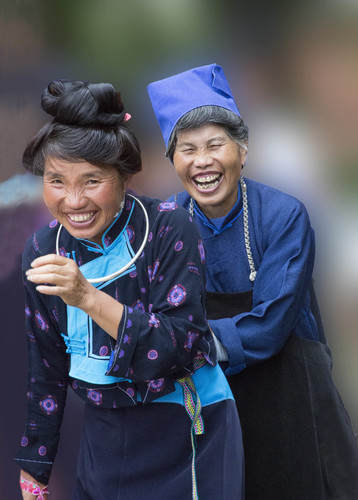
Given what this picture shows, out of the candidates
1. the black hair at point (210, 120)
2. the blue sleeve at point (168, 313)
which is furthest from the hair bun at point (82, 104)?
the black hair at point (210, 120)

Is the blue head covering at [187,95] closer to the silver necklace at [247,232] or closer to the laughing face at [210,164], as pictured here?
the laughing face at [210,164]

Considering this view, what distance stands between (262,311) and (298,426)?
36cm

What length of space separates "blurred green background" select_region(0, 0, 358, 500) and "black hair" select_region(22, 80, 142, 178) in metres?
1.30

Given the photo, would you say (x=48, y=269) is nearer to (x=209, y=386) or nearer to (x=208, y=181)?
(x=209, y=386)

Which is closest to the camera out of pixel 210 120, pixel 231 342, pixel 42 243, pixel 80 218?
pixel 80 218

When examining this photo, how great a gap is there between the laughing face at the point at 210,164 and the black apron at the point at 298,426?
47 cm

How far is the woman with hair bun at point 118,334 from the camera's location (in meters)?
1.48

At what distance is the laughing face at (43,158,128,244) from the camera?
1.49 meters

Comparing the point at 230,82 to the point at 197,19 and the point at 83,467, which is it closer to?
the point at 197,19

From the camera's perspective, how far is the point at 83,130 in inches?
58.7

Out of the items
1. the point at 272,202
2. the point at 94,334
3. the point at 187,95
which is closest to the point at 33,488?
the point at 94,334

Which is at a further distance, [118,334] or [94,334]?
[94,334]

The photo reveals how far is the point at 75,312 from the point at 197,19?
1.76 meters

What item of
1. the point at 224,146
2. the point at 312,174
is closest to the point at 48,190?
the point at 224,146
